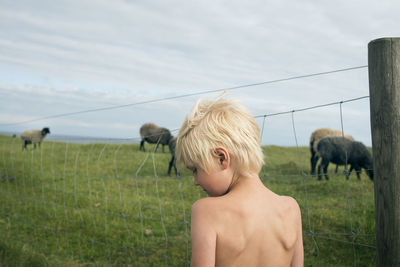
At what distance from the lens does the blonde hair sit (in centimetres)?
180

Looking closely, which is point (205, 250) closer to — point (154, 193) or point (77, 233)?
point (77, 233)

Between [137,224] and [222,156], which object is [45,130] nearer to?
[137,224]

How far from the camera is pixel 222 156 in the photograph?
182cm

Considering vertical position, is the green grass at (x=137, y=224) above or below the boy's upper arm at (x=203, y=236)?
below

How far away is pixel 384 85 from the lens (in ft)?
7.27

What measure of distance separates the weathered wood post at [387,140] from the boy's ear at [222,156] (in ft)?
3.52

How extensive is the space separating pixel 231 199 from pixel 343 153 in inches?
391

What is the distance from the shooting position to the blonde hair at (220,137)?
180 cm

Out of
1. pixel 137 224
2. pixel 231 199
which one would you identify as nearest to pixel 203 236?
pixel 231 199

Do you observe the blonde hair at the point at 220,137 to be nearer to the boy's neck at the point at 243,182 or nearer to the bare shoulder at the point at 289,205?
the boy's neck at the point at 243,182

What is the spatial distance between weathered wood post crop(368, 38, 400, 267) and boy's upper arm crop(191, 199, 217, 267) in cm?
120

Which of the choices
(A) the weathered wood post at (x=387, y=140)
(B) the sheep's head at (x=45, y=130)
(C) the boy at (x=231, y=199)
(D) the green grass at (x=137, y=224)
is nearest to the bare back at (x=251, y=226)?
(C) the boy at (x=231, y=199)

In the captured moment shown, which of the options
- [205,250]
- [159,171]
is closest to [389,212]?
[205,250]

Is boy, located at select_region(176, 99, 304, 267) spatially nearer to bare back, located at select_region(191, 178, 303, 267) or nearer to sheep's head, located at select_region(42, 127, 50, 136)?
bare back, located at select_region(191, 178, 303, 267)
